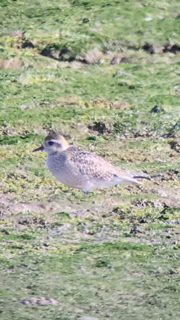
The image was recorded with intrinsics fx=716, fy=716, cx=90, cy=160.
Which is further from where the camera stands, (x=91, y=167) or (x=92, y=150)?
(x=92, y=150)

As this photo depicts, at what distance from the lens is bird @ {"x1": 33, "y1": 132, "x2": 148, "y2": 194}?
995 cm

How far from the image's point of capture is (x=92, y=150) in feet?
41.0

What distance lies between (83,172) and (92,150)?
2581 mm

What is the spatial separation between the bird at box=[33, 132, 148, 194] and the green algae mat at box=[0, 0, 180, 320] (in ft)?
0.92

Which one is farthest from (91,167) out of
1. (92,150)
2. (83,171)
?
(92,150)

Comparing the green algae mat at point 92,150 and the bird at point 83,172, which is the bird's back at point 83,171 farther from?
the green algae mat at point 92,150

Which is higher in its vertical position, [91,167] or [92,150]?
[91,167]

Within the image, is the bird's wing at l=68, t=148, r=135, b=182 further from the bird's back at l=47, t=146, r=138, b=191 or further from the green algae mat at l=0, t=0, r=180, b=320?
the green algae mat at l=0, t=0, r=180, b=320

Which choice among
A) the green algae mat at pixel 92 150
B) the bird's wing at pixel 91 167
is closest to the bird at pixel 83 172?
the bird's wing at pixel 91 167

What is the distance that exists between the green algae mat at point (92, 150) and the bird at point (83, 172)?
28 centimetres

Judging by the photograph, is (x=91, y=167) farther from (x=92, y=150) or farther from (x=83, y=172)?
(x=92, y=150)

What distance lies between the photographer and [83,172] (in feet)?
32.7

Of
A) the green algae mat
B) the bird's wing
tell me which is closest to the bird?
the bird's wing

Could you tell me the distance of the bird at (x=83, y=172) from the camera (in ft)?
32.7
